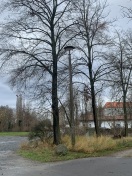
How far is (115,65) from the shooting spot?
29562mm

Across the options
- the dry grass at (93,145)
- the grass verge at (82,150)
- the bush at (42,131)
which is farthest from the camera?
the bush at (42,131)

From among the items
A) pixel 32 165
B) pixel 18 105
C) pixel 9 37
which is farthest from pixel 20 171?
pixel 18 105

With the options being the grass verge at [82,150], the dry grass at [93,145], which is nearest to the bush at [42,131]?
the grass verge at [82,150]

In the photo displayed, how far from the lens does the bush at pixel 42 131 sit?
26.7 metres

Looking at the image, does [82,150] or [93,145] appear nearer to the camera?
[82,150]

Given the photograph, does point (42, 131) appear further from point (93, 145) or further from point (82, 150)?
point (82, 150)

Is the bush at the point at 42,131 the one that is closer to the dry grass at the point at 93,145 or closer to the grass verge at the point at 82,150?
the grass verge at the point at 82,150

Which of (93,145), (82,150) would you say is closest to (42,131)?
(93,145)

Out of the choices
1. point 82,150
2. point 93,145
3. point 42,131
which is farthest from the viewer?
point 42,131

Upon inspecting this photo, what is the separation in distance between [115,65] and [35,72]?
7.54 m

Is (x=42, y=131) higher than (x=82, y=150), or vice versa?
(x=42, y=131)

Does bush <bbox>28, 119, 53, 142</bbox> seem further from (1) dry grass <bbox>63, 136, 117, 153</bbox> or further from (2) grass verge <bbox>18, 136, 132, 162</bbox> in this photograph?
(1) dry grass <bbox>63, 136, 117, 153</bbox>

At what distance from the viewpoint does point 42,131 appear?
1054 inches

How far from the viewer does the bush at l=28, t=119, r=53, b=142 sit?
2672 centimetres
